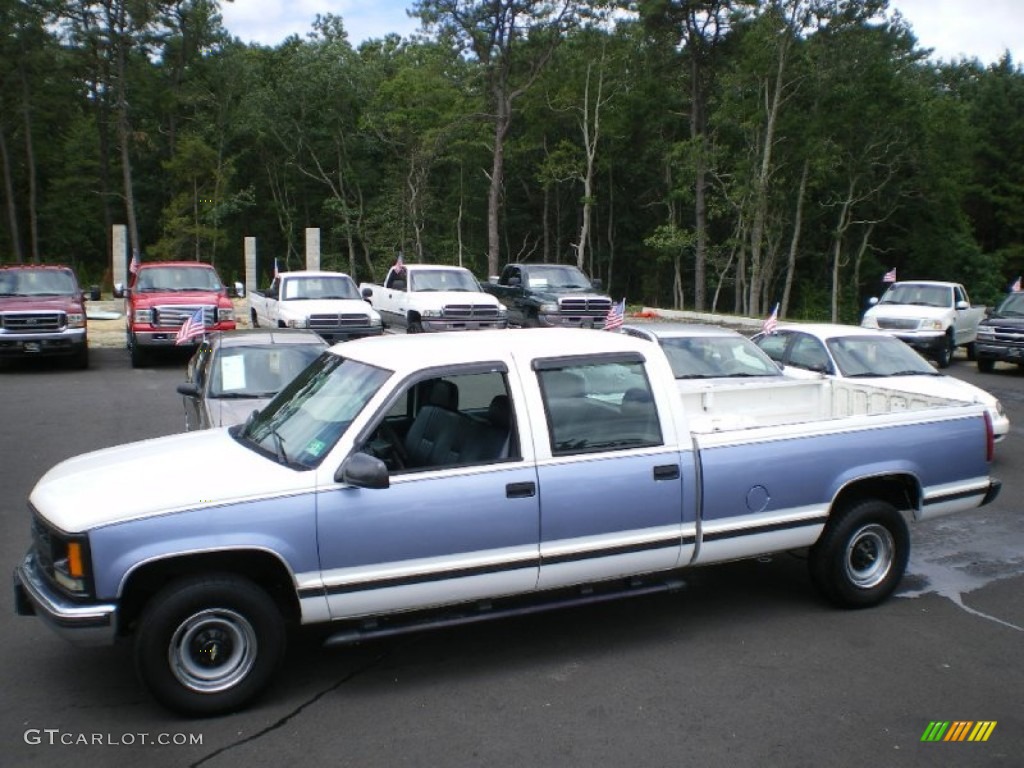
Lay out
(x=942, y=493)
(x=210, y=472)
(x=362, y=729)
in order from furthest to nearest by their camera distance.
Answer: (x=942, y=493)
(x=210, y=472)
(x=362, y=729)

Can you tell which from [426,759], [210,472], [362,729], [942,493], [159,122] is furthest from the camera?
[159,122]

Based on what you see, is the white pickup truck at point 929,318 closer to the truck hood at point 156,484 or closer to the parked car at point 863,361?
the parked car at point 863,361

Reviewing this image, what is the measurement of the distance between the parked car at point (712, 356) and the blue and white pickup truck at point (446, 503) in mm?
4589

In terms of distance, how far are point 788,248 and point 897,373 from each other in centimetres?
4368

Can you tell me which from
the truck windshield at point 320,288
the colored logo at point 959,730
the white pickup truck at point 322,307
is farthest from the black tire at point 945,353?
the colored logo at point 959,730

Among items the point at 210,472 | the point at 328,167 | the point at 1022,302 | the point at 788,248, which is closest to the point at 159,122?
the point at 328,167

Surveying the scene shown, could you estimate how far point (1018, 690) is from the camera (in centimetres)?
497

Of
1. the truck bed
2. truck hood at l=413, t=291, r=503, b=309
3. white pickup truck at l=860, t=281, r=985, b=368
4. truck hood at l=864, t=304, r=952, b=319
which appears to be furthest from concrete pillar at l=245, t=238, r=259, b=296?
the truck bed

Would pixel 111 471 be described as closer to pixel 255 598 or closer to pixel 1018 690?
pixel 255 598

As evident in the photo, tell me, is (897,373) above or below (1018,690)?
above

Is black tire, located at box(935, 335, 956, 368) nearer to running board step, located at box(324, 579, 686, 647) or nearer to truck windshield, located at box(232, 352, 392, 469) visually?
running board step, located at box(324, 579, 686, 647)

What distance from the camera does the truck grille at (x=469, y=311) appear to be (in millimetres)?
20844

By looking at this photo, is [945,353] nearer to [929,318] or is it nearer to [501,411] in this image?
[929,318]

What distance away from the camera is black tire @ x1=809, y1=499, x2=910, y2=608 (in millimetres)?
5977
